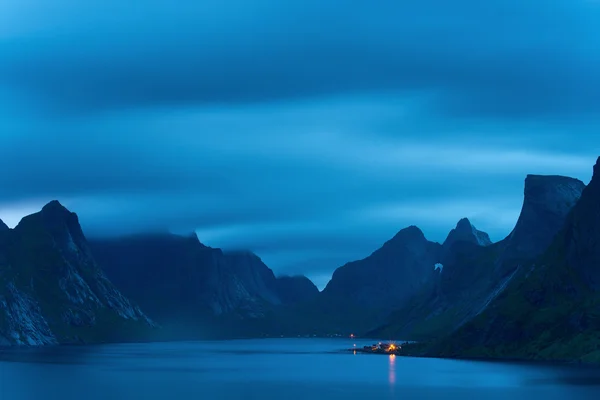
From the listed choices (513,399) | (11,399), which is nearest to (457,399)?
(513,399)

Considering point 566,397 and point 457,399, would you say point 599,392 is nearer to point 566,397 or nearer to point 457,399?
point 566,397

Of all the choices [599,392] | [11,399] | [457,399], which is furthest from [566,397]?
[11,399]

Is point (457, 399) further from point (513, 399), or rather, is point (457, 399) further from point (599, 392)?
point (599, 392)

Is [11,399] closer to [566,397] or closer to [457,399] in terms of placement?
[457,399]

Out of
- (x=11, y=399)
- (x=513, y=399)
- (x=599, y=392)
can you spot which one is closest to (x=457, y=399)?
(x=513, y=399)

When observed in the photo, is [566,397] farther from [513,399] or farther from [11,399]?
[11,399]

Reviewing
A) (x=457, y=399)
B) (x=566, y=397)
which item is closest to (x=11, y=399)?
(x=457, y=399)
